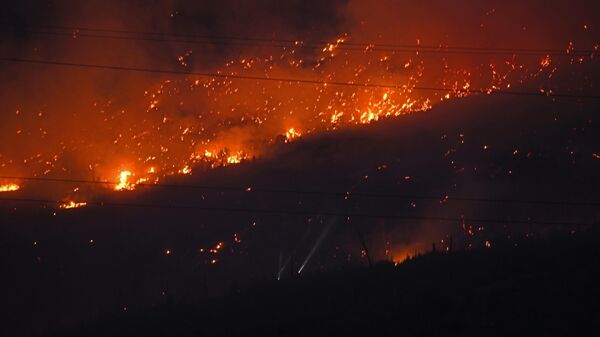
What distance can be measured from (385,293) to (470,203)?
72.2 metres

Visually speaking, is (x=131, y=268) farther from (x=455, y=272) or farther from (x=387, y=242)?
(x=455, y=272)

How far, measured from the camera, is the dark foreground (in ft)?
85.9

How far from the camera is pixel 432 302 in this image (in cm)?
3123

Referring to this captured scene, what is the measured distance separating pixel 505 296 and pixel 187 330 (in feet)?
80.1

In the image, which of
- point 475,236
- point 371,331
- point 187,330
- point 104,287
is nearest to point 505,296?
point 371,331

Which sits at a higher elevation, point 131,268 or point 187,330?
point 131,268

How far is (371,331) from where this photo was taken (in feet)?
95.1

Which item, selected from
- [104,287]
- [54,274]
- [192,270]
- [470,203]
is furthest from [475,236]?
[54,274]

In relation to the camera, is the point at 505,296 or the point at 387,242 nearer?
the point at 505,296

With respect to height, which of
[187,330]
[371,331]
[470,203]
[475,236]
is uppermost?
[470,203]

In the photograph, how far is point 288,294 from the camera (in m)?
52.7

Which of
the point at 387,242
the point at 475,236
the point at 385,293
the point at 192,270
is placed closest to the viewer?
the point at 385,293

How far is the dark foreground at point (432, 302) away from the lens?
26188mm

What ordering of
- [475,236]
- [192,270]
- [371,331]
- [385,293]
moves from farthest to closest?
[192,270], [475,236], [385,293], [371,331]
